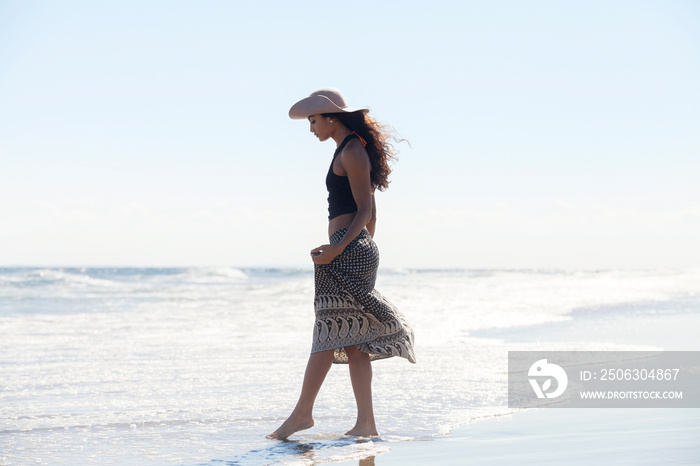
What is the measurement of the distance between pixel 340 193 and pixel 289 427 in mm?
1160

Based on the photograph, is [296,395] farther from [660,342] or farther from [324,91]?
[660,342]

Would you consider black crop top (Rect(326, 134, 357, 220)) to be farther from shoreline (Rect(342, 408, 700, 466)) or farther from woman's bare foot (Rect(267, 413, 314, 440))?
shoreline (Rect(342, 408, 700, 466))

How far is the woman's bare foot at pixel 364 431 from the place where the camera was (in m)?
3.52

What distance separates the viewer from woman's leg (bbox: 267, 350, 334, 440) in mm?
3496

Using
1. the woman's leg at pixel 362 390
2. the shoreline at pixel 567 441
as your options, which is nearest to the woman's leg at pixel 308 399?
the woman's leg at pixel 362 390

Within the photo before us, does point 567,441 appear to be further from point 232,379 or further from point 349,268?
point 232,379

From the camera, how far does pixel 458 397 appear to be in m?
4.60

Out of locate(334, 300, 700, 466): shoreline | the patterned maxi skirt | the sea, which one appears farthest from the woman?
locate(334, 300, 700, 466): shoreline

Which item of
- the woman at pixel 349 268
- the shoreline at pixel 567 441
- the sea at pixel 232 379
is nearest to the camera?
the shoreline at pixel 567 441

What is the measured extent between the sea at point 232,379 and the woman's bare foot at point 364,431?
5 centimetres

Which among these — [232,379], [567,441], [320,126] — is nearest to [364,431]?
[567,441]

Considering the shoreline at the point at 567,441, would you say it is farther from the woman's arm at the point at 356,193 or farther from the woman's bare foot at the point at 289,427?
the woman's arm at the point at 356,193

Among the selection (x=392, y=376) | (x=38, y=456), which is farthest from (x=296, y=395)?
(x=38, y=456)

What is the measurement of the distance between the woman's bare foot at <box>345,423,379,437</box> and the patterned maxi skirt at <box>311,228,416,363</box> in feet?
1.13
